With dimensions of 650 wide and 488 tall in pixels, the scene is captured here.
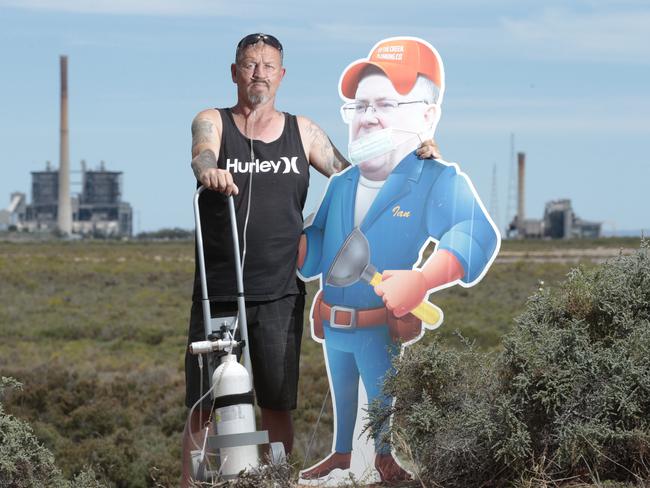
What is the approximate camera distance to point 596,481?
6.14 metres

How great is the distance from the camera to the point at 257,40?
742cm

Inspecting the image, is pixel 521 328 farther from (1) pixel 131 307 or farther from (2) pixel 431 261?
(1) pixel 131 307

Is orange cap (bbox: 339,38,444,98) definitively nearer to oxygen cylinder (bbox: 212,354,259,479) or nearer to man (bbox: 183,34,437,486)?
man (bbox: 183,34,437,486)

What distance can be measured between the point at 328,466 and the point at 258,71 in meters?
2.43

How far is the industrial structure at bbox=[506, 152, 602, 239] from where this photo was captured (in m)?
138

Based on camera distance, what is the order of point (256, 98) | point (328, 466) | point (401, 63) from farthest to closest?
point (401, 63) < point (328, 466) < point (256, 98)

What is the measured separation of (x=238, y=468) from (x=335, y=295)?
1.67 meters

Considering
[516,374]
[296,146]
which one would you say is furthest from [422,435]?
[296,146]

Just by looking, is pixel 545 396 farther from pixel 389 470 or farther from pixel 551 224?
pixel 551 224

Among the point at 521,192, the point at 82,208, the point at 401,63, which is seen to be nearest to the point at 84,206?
the point at 82,208

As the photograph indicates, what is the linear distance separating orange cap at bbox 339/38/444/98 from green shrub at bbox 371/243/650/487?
64.0 inches

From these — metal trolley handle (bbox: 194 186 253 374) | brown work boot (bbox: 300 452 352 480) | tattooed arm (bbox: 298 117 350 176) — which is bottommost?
brown work boot (bbox: 300 452 352 480)

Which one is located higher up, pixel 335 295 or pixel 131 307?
pixel 335 295

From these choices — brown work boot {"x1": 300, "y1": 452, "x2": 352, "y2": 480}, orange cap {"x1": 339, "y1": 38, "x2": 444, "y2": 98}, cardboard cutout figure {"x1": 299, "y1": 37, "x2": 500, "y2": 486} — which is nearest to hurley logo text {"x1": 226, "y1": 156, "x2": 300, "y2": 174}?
cardboard cutout figure {"x1": 299, "y1": 37, "x2": 500, "y2": 486}
